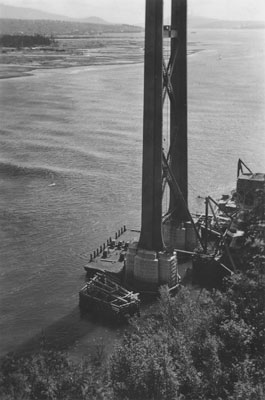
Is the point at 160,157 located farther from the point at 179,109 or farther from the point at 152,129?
the point at 179,109

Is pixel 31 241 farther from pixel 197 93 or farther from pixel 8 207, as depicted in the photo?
pixel 197 93

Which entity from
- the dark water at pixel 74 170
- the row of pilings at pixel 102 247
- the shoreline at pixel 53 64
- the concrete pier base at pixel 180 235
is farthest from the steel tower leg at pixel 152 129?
the shoreline at pixel 53 64

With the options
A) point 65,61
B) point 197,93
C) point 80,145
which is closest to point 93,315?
point 80,145

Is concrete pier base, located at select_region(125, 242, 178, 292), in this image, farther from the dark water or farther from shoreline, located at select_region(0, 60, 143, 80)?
shoreline, located at select_region(0, 60, 143, 80)

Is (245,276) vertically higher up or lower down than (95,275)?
higher up

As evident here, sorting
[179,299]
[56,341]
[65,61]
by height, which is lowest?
[56,341]

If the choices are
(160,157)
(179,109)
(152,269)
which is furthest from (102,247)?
(179,109)
